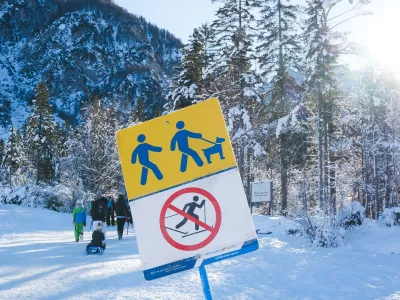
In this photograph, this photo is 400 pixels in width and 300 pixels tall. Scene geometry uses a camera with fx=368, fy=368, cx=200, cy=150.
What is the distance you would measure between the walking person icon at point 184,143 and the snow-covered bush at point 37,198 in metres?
26.4

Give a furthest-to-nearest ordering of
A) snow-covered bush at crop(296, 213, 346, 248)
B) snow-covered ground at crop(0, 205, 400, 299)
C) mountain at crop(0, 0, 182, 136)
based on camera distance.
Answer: mountain at crop(0, 0, 182, 136) < snow-covered bush at crop(296, 213, 346, 248) < snow-covered ground at crop(0, 205, 400, 299)

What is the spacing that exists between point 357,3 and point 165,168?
64.6 ft

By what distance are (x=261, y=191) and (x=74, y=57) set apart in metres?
149

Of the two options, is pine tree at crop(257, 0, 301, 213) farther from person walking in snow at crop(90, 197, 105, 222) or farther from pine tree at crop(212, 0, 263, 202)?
person walking in snow at crop(90, 197, 105, 222)

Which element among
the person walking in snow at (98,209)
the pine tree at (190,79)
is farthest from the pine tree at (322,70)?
the person walking in snow at (98,209)

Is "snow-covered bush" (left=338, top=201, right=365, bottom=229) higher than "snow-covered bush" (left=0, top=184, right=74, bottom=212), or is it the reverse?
"snow-covered bush" (left=0, top=184, right=74, bottom=212)

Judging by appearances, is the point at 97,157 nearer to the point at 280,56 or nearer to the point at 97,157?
the point at 97,157

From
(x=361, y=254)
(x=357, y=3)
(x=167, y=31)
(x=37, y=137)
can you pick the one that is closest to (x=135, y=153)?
(x=361, y=254)

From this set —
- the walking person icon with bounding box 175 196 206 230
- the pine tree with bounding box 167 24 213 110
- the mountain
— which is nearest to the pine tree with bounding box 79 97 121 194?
the pine tree with bounding box 167 24 213 110

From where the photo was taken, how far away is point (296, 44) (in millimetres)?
28469

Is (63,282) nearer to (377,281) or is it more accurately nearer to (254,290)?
(254,290)

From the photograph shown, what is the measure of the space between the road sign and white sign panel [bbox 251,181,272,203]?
596 inches

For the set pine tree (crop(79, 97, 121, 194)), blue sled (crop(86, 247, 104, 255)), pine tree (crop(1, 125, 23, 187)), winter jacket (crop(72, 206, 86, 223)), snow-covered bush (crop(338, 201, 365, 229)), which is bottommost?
blue sled (crop(86, 247, 104, 255))

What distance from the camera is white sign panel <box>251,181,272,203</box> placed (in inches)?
676
